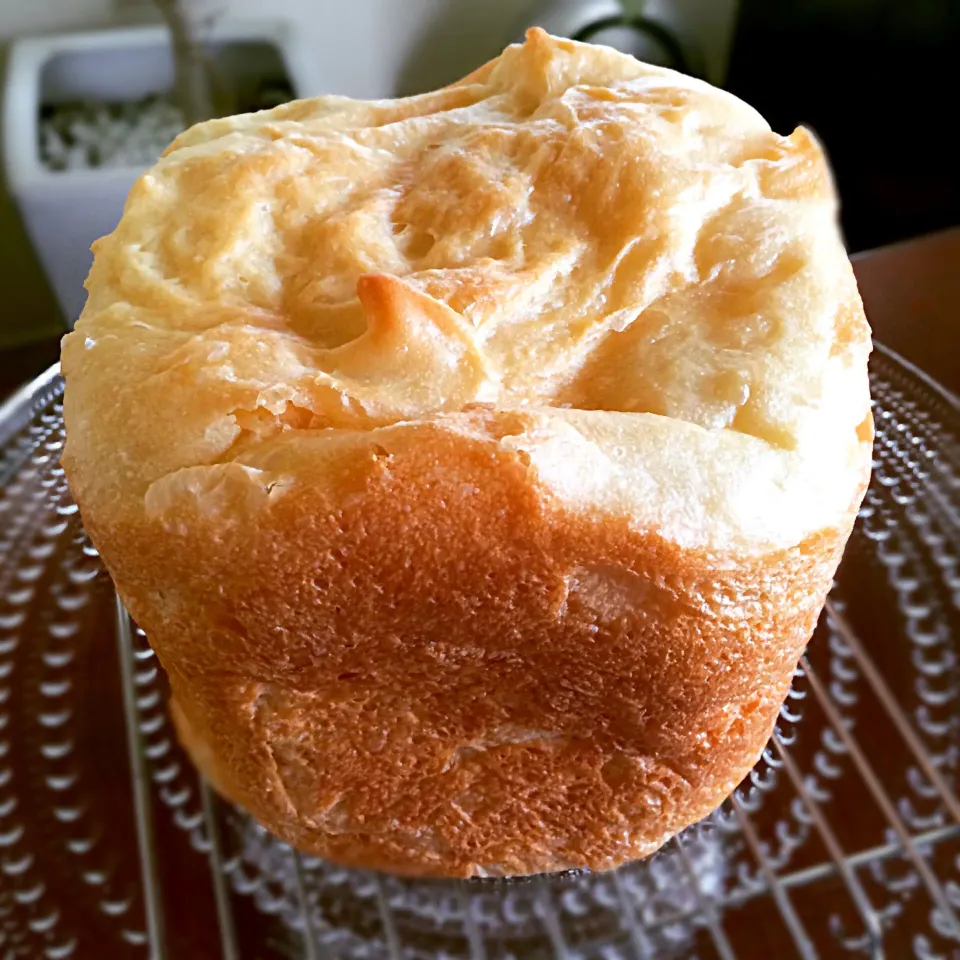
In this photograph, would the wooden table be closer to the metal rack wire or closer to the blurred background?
the metal rack wire

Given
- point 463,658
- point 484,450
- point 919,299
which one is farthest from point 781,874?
point 919,299

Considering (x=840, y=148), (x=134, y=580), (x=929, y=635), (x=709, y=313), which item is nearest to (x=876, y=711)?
(x=929, y=635)

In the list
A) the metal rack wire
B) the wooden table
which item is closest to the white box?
the wooden table

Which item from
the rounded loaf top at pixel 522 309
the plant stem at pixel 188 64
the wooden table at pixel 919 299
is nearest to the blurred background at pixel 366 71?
the plant stem at pixel 188 64

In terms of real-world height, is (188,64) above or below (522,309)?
below

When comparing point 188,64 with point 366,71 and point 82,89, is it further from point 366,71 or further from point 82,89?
point 366,71

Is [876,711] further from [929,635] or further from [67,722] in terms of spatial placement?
[67,722]
